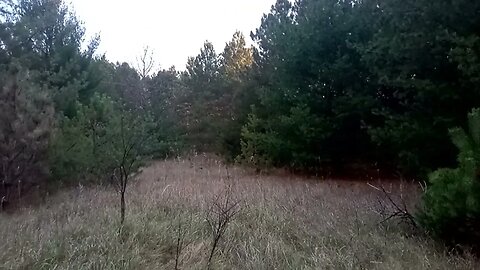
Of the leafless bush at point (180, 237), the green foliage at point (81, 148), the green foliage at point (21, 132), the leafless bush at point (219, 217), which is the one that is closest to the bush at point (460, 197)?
the leafless bush at point (219, 217)

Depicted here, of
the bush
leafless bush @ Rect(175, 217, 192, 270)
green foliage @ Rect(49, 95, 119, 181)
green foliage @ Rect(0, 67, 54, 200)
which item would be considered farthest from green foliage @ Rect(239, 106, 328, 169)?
the bush

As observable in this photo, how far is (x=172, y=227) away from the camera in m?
5.11

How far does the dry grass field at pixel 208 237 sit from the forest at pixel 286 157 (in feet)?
0.07

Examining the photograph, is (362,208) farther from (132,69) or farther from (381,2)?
(132,69)

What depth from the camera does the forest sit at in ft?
14.3

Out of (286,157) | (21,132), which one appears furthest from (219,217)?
(286,157)

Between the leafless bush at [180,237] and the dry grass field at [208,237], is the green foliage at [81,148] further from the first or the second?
the leafless bush at [180,237]

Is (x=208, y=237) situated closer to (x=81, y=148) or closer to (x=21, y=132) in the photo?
(x=21, y=132)

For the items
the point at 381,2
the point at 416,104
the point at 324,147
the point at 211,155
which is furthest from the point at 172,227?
the point at 211,155

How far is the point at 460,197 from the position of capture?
4.13 metres

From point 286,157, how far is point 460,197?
829 cm

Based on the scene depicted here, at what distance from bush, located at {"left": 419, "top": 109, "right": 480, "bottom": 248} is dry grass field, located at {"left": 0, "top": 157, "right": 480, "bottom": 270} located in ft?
0.85

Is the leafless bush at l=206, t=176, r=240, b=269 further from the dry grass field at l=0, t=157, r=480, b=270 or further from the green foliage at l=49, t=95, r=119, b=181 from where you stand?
the green foliage at l=49, t=95, r=119, b=181

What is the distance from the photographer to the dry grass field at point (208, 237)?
4.15 m
